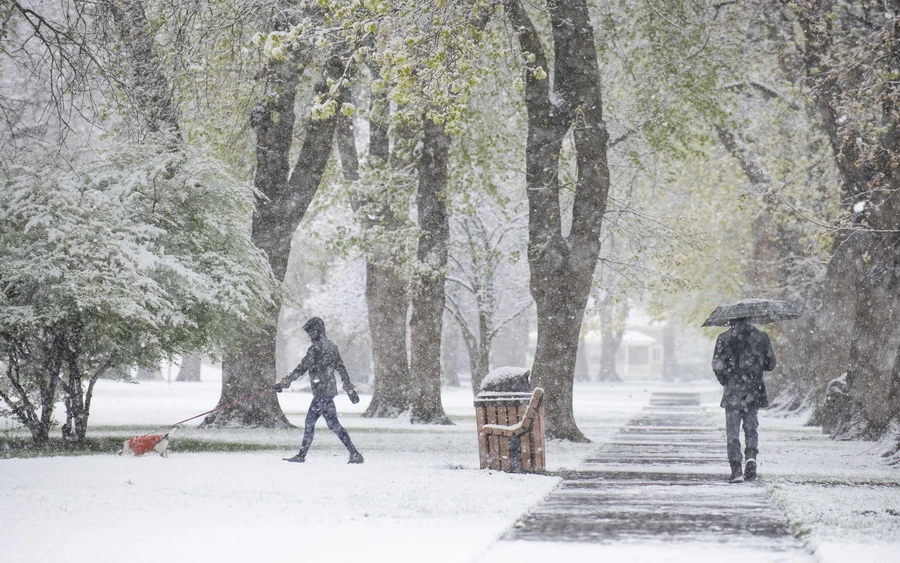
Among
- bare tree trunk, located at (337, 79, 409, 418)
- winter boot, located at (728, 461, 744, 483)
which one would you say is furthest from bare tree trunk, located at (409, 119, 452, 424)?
winter boot, located at (728, 461, 744, 483)

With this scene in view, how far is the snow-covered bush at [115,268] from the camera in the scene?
15016mm

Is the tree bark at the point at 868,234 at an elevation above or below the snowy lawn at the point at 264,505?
above

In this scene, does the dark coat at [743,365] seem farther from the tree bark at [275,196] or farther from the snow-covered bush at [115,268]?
the tree bark at [275,196]

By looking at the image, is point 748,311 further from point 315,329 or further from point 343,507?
point 343,507

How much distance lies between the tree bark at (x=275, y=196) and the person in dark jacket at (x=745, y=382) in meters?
11.1

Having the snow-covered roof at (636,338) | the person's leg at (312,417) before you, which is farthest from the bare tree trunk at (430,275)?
the snow-covered roof at (636,338)

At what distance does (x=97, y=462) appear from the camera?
14.1 m

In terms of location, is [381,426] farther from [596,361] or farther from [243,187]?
[596,361]

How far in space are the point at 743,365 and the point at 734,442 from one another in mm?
887

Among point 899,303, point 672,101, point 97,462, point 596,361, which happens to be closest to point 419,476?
point 97,462

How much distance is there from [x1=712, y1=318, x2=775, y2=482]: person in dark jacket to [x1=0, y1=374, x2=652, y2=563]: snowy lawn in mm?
2292

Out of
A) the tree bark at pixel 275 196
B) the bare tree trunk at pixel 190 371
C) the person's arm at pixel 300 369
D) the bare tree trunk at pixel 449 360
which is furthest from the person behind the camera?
the bare tree trunk at pixel 190 371

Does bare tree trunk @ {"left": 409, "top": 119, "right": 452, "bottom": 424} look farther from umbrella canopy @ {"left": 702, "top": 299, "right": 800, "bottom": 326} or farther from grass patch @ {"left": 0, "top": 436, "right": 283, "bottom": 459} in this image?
umbrella canopy @ {"left": 702, "top": 299, "right": 800, "bottom": 326}

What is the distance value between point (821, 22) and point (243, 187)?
403 inches
